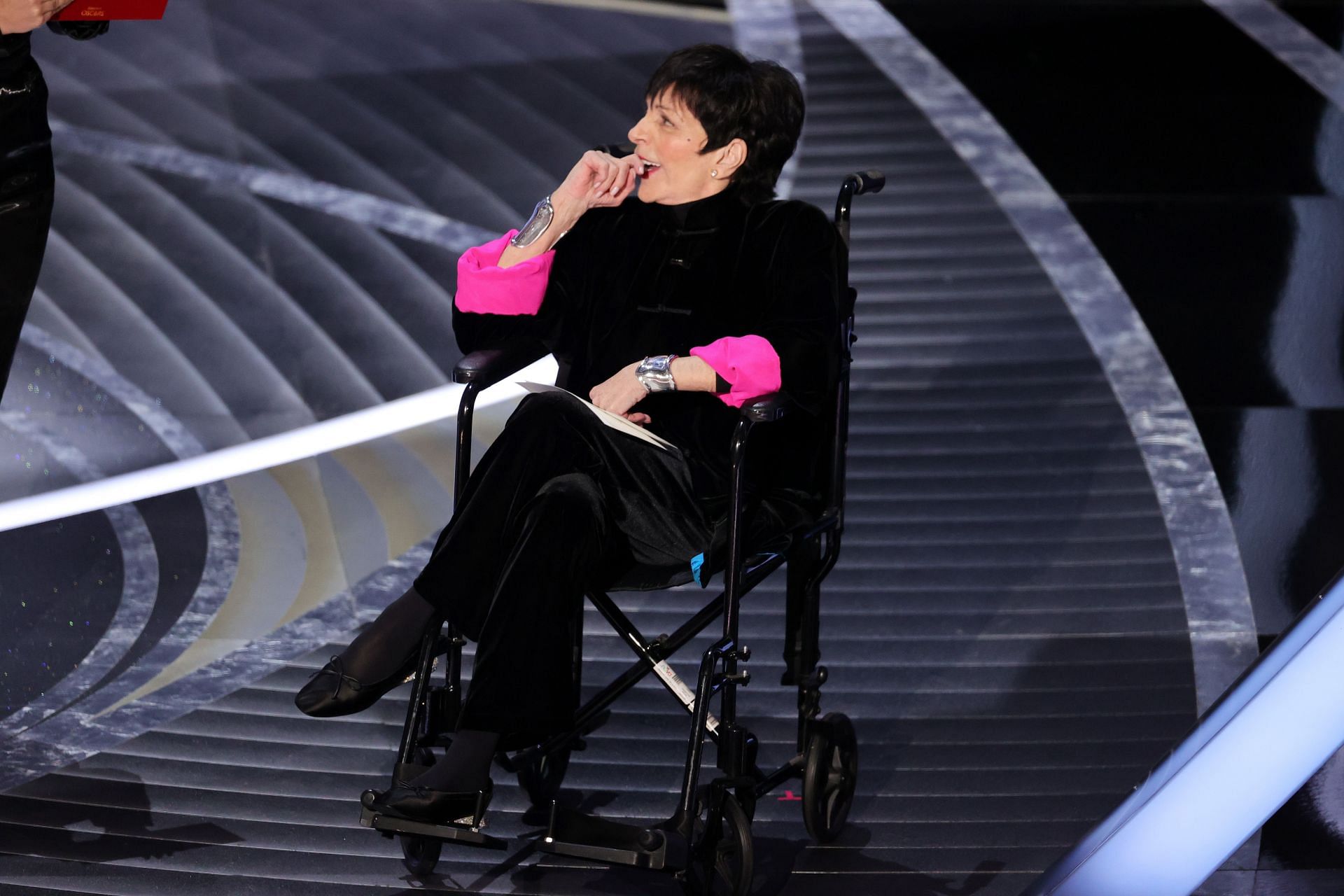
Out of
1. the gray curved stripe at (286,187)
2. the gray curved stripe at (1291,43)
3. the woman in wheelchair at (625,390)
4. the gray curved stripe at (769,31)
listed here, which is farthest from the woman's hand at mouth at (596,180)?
the gray curved stripe at (1291,43)

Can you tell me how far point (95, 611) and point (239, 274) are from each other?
156 cm

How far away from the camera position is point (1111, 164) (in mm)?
4973

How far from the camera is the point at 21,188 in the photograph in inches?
94.8

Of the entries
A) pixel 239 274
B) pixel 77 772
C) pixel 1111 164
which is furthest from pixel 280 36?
pixel 77 772

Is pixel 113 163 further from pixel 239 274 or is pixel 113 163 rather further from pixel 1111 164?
pixel 1111 164

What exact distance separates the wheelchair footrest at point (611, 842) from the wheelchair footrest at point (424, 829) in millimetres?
84

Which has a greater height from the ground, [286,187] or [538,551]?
[538,551]

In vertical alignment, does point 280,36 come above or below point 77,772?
above

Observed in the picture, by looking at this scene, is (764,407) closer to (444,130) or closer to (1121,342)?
(1121,342)

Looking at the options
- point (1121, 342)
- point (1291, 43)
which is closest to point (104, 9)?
point (1121, 342)

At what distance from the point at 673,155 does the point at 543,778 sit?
110cm

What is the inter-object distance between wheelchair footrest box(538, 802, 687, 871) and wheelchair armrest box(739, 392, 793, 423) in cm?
60

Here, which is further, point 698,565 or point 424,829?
point 698,565

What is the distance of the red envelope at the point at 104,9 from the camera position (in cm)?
244
